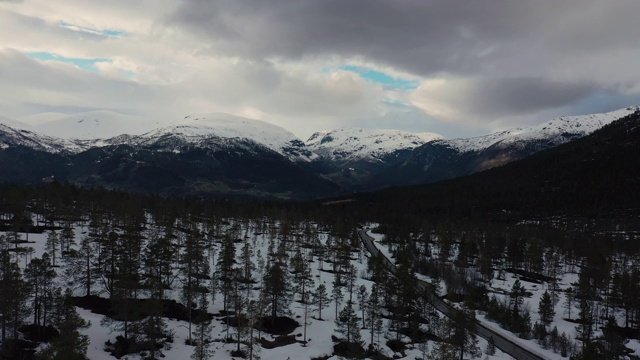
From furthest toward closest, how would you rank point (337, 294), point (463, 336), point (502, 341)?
1. point (337, 294)
2. point (502, 341)
3. point (463, 336)


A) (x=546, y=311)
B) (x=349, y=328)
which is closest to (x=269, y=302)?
(x=349, y=328)

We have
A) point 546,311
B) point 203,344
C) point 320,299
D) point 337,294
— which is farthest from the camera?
point 337,294

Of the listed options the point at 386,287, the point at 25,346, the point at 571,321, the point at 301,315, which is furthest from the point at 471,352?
the point at 25,346

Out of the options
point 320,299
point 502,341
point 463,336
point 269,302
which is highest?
point 463,336

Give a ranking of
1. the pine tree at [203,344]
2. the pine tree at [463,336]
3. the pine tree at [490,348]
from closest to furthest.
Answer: the pine tree at [203,344]
the pine tree at [463,336]
the pine tree at [490,348]

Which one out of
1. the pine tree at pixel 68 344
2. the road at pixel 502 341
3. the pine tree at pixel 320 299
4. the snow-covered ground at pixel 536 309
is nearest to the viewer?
the pine tree at pixel 68 344

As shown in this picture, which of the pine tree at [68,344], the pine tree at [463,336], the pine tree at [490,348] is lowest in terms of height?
the pine tree at [490,348]

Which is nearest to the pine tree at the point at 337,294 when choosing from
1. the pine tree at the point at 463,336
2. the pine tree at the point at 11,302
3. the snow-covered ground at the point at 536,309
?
the pine tree at the point at 463,336

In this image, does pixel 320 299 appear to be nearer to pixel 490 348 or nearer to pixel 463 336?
pixel 463 336

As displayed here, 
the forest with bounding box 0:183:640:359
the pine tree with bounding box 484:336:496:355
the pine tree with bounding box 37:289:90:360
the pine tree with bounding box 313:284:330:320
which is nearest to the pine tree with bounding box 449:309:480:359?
the forest with bounding box 0:183:640:359

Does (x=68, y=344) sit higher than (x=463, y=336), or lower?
higher

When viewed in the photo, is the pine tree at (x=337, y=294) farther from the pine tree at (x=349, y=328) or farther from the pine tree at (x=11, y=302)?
the pine tree at (x=11, y=302)

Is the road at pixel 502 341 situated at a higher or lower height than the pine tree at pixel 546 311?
lower
